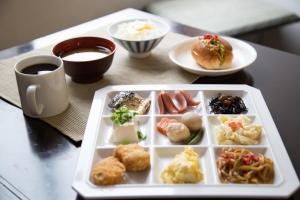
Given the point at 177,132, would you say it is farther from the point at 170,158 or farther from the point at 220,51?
the point at 220,51

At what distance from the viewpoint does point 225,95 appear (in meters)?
1.12

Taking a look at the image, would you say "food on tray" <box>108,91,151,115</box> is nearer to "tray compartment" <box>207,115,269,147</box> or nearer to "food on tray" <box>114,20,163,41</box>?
"tray compartment" <box>207,115,269,147</box>

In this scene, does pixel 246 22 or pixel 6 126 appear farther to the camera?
pixel 246 22

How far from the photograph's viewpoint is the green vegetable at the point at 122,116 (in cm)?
96

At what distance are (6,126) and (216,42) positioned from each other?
70 cm

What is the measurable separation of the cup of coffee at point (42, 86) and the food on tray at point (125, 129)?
0.62 feet

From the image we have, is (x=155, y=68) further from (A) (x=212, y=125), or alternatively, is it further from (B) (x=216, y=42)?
(A) (x=212, y=125)

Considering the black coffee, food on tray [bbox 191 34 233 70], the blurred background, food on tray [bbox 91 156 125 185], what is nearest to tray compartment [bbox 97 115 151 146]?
food on tray [bbox 91 156 125 185]

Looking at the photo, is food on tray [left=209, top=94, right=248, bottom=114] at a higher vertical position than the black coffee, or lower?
lower

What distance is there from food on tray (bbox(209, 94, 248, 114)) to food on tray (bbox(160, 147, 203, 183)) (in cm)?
23

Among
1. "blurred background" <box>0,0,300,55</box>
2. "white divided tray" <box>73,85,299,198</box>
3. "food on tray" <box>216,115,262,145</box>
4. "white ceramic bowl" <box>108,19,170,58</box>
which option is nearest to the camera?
"white divided tray" <box>73,85,299,198</box>

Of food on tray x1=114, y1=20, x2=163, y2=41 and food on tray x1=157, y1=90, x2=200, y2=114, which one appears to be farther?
food on tray x1=114, y1=20, x2=163, y2=41

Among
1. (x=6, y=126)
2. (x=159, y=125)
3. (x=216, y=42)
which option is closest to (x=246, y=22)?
(x=216, y=42)

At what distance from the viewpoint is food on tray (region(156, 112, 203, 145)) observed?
0.94 m
